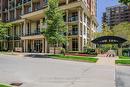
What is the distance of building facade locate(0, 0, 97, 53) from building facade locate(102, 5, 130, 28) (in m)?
95.1

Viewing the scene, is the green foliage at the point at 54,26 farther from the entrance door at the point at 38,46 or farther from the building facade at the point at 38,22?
the entrance door at the point at 38,46

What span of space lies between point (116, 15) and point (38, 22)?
11670 centimetres

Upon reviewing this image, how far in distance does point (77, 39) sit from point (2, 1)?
3887cm

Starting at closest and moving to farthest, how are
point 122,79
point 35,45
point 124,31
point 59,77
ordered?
1. point 122,79
2. point 59,77
3. point 35,45
4. point 124,31

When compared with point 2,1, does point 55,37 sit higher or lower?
lower

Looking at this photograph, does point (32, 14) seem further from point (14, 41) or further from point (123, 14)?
point (123, 14)

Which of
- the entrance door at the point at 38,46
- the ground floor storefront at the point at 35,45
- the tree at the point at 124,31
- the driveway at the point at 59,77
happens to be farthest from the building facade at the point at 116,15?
the driveway at the point at 59,77

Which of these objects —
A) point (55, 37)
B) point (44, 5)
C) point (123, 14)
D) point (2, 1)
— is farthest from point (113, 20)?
point (55, 37)

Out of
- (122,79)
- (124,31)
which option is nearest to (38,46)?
(124,31)

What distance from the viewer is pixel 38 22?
6253 cm

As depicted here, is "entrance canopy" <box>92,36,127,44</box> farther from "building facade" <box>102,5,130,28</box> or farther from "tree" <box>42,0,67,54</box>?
"building facade" <box>102,5,130,28</box>

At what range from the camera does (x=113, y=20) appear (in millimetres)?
168375

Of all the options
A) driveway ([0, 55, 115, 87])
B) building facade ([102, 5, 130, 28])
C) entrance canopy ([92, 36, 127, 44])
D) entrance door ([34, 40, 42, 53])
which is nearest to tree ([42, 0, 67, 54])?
entrance canopy ([92, 36, 127, 44])

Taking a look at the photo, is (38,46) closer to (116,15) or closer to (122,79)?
(122,79)
